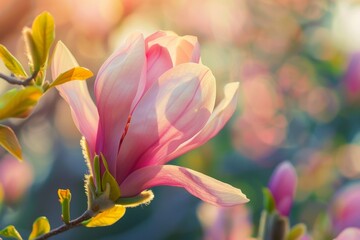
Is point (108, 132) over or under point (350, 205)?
over

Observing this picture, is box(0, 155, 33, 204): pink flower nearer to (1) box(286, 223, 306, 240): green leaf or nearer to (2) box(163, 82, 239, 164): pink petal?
(1) box(286, 223, 306, 240): green leaf

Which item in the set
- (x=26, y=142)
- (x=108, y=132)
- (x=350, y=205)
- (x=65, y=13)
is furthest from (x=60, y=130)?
(x=108, y=132)

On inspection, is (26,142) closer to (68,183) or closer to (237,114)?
(68,183)

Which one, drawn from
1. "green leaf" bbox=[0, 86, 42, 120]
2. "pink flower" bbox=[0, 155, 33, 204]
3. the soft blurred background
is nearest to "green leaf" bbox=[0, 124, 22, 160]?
"green leaf" bbox=[0, 86, 42, 120]

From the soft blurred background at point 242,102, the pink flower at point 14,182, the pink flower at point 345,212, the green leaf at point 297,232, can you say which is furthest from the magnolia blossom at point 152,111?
the soft blurred background at point 242,102

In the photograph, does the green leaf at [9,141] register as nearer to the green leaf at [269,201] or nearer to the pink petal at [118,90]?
the pink petal at [118,90]

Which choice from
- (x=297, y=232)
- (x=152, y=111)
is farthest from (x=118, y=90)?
(x=297, y=232)
